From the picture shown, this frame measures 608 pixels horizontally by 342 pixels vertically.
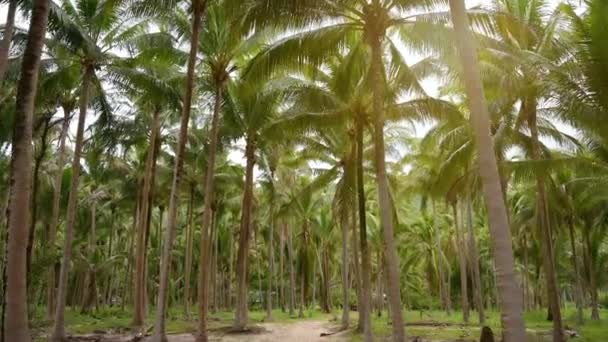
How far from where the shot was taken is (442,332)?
20031 millimetres

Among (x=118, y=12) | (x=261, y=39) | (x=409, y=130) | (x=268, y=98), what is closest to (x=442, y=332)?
(x=409, y=130)

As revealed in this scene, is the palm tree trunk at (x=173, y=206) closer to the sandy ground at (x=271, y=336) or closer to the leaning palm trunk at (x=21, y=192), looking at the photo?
the sandy ground at (x=271, y=336)

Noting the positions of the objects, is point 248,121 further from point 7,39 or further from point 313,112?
point 7,39

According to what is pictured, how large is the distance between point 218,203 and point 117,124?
12875 millimetres

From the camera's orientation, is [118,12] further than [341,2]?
Yes

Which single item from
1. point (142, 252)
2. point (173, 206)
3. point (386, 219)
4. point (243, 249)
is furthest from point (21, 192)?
point (142, 252)

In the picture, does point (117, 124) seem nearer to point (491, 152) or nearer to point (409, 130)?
point (409, 130)

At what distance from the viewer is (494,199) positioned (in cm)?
691

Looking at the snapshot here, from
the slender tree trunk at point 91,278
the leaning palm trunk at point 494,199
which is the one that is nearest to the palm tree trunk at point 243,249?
the slender tree trunk at point 91,278

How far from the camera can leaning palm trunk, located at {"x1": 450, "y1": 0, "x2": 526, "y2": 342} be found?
6367mm

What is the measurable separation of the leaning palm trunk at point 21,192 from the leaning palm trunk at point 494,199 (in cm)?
591

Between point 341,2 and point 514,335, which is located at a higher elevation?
point 341,2

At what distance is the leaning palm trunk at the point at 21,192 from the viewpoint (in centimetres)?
653

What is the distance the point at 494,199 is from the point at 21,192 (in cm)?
618
